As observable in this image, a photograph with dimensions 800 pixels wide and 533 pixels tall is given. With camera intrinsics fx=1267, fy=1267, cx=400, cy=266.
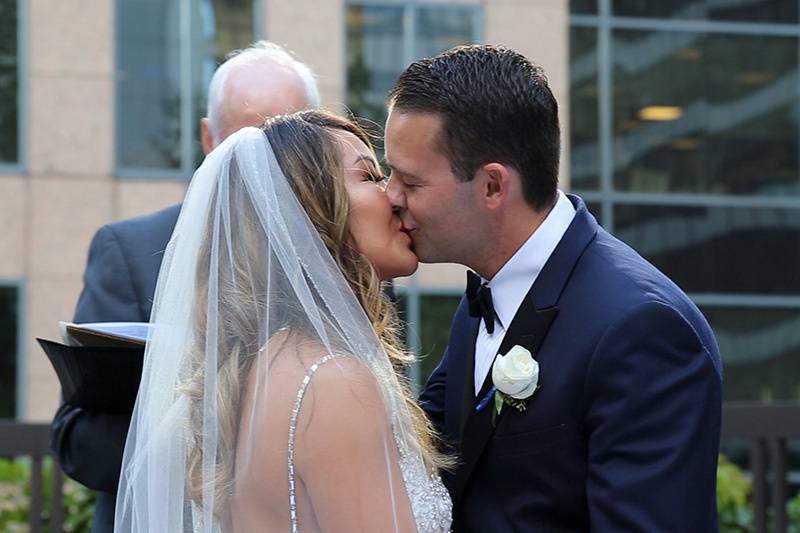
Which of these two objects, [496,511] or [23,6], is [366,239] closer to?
[496,511]

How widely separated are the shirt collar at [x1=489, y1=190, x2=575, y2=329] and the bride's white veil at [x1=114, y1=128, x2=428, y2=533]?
326mm

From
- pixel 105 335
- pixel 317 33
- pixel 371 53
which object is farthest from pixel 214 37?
pixel 105 335

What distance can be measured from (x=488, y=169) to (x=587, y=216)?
11.2 inches

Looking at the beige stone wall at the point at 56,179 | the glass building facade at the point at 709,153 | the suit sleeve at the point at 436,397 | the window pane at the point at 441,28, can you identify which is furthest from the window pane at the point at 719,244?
the suit sleeve at the point at 436,397

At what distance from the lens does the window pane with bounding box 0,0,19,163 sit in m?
A: 12.6

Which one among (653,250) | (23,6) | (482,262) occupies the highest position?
(23,6)

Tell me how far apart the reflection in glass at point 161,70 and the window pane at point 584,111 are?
3.70 meters

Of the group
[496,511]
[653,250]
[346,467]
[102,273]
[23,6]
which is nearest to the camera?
[346,467]

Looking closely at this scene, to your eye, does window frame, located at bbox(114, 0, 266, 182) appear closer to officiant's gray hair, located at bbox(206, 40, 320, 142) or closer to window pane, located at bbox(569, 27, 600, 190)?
window pane, located at bbox(569, 27, 600, 190)

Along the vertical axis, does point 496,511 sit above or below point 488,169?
below

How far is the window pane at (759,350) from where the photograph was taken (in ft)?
47.8

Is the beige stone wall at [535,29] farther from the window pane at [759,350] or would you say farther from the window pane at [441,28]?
the window pane at [759,350]

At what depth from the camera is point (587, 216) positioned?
2959mm

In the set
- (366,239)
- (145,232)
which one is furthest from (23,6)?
(366,239)
